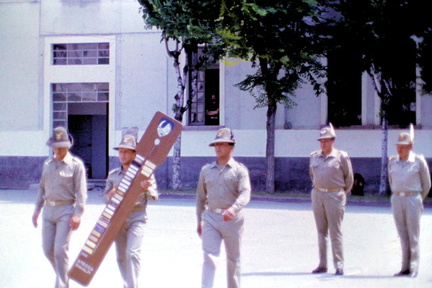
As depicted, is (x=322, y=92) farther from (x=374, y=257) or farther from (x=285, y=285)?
(x=285, y=285)

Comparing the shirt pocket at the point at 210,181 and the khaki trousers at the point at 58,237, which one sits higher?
the shirt pocket at the point at 210,181

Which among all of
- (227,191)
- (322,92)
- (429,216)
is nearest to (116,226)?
(227,191)

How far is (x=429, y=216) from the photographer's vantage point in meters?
14.5

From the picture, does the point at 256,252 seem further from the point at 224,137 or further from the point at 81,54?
the point at 81,54

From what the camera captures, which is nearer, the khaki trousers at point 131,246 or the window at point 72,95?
the khaki trousers at point 131,246

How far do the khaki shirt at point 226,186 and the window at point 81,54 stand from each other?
16.3 metres

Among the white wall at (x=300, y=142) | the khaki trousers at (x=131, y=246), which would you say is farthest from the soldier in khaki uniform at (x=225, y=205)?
the white wall at (x=300, y=142)

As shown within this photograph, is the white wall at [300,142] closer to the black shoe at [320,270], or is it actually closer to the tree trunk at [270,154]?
the tree trunk at [270,154]

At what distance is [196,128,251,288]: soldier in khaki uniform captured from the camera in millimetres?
6324

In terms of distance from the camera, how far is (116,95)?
21.9 meters

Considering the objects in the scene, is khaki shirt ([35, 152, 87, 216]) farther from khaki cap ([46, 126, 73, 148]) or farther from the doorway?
the doorway

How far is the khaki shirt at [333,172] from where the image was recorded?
7996 mm

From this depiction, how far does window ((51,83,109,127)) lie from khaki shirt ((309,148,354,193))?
49.6ft

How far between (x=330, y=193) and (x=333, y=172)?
0.27m
